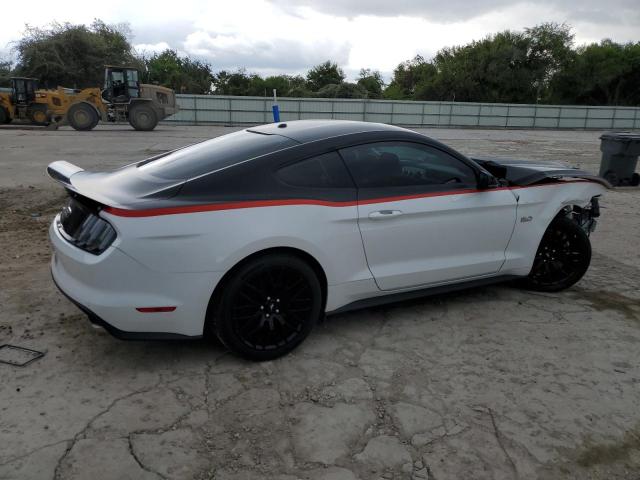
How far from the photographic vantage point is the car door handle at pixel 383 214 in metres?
3.52

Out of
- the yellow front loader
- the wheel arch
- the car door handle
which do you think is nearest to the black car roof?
the car door handle

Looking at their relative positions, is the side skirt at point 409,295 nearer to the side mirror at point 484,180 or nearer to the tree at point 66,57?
the side mirror at point 484,180

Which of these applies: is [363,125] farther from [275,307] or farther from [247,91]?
[247,91]

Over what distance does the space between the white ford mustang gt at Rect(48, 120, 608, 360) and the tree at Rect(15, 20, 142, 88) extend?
4039cm

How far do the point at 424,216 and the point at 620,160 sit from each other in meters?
8.74

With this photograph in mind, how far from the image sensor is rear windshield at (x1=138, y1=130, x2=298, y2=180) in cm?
336

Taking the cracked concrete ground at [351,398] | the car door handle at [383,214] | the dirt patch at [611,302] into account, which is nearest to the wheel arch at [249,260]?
the cracked concrete ground at [351,398]

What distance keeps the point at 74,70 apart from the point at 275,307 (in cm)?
4253

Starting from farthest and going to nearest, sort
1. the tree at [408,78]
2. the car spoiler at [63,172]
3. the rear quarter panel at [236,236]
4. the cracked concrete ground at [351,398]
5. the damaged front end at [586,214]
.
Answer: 1. the tree at [408,78]
2. the damaged front end at [586,214]
3. the car spoiler at [63,172]
4. the rear quarter panel at [236,236]
5. the cracked concrete ground at [351,398]

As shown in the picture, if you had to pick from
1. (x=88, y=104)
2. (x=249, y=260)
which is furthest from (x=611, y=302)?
(x=88, y=104)

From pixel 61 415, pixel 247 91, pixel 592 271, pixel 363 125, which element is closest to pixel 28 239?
pixel 61 415

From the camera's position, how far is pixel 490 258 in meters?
4.12

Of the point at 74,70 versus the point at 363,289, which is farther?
the point at 74,70

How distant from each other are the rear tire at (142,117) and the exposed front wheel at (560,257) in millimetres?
22323
